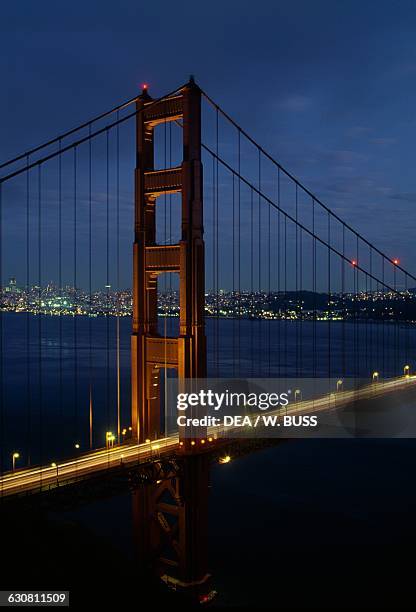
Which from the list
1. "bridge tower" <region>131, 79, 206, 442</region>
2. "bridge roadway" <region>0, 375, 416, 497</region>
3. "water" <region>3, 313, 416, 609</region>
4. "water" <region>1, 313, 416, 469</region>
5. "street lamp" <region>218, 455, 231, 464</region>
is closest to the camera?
"water" <region>3, 313, 416, 609</region>

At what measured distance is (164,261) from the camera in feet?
51.8

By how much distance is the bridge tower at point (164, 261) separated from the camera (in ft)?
49.6

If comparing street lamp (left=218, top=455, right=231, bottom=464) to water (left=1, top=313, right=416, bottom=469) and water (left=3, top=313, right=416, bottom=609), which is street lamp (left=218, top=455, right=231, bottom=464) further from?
water (left=3, top=313, right=416, bottom=609)

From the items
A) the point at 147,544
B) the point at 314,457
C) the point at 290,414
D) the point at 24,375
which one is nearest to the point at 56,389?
the point at 24,375

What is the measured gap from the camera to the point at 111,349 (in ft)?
236

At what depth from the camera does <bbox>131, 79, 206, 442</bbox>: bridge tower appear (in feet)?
49.6

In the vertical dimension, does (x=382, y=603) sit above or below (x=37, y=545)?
below

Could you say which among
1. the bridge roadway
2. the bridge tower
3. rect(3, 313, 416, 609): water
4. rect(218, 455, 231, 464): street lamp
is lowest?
rect(3, 313, 416, 609): water

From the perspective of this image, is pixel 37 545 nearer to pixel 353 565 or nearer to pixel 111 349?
pixel 353 565

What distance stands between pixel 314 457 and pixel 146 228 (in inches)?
786

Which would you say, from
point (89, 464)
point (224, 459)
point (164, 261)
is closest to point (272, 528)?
point (224, 459)

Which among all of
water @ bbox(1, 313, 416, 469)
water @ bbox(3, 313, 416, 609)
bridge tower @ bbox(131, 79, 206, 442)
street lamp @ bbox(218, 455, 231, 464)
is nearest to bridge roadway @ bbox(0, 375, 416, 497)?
street lamp @ bbox(218, 455, 231, 464)

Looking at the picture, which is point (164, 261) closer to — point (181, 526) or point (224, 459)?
point (224, 459)

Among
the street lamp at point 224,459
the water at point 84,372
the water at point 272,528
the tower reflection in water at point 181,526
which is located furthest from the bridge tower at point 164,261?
the water at point 272,528
